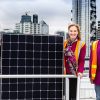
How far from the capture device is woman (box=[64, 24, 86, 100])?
7.73 m

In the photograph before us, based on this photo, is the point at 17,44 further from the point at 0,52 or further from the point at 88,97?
the point at 88,97

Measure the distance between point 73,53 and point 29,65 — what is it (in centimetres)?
448

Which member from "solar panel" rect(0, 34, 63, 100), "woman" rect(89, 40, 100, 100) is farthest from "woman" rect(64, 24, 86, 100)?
"solar panel" rect(0, 34, 63, 100)

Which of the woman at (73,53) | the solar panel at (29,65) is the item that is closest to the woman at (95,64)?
the woman at (73,53)

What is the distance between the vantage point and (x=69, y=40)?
7.95 m

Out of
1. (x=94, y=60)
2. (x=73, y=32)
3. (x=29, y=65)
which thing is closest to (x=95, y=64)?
(x=94, y=60)

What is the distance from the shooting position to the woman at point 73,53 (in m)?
7.73

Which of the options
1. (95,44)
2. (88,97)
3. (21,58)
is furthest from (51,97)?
(95,44)

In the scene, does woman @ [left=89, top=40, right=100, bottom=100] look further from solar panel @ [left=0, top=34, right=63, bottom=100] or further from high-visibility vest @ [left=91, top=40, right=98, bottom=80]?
solar panel @ [left=0, top=34, right=63, bottom=100]

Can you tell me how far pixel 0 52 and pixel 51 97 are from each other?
186 cm

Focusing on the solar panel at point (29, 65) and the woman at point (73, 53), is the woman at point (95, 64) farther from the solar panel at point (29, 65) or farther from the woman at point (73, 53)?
the solar panel at point (29, 65)

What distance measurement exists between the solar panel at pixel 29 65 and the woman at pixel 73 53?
11.1 ft

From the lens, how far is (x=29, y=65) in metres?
12.2

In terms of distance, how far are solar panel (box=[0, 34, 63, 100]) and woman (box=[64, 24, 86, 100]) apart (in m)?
3.39
